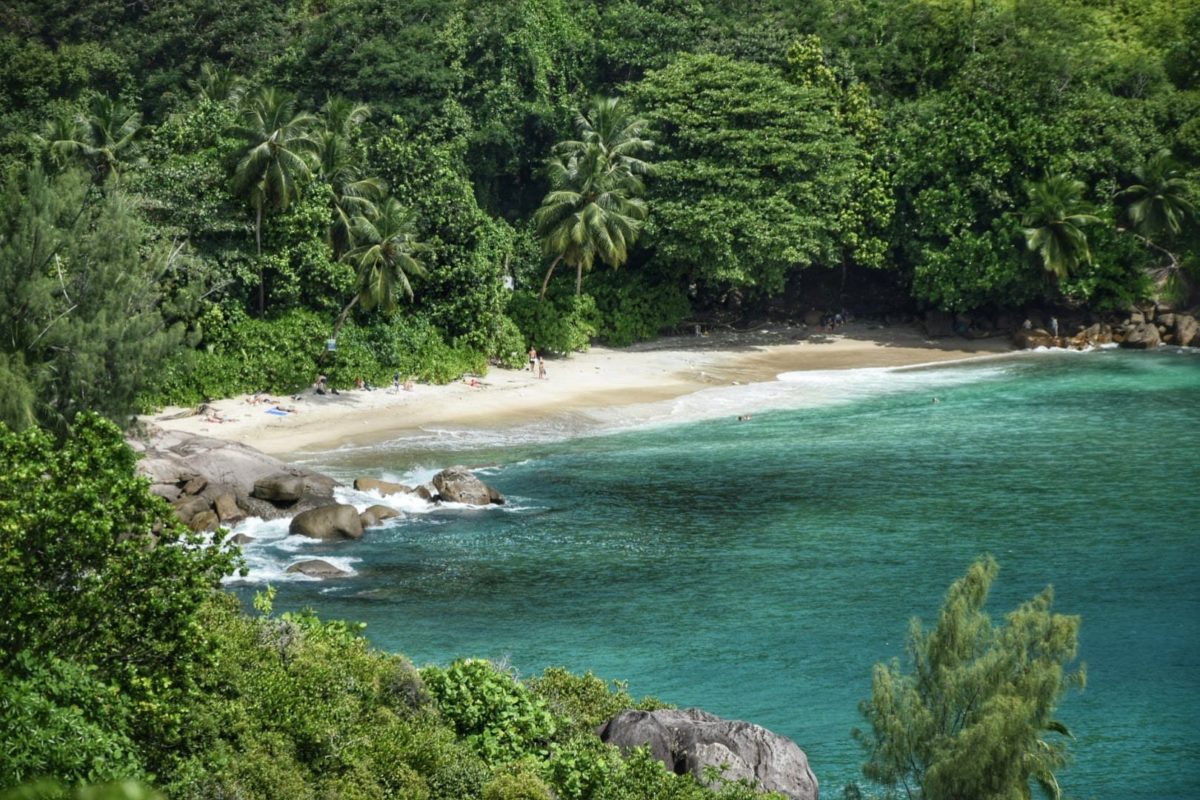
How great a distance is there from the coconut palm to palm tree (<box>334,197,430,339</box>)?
3529cm

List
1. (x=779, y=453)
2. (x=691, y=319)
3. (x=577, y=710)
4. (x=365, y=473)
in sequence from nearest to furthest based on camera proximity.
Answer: (x=577, y=710), (x=365, y=473), (x=779, y=453), (x=691, y=319)

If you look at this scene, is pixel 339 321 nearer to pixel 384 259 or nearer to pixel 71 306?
pixel 384 259

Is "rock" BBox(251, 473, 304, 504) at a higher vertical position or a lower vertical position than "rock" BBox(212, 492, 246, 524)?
higher

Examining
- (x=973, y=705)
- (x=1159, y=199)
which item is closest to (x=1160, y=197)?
(x=1159, y=199)

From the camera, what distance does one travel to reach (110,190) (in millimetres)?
41188

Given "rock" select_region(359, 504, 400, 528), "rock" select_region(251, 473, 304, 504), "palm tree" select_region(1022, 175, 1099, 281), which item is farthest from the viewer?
"palm tree" select_region(1022, 175, 1099, 281)

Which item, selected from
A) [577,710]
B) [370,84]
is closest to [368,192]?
[370,84]

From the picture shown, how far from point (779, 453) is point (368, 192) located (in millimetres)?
19662

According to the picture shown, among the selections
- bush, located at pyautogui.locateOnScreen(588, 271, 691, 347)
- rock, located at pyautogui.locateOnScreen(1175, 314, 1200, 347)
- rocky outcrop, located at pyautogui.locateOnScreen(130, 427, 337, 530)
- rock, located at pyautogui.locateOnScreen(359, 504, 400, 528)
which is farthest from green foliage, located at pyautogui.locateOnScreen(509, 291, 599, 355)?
rock, located at pyautogui.locateOnScreen(1175, 314, 1200, 347)

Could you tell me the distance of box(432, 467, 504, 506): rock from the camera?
141 ft

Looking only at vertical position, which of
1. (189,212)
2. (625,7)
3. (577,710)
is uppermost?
(625,7)

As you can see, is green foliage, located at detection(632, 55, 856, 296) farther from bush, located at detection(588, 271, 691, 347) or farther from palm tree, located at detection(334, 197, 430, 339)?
palm tree, located at detection(334, 197, 430, 339)

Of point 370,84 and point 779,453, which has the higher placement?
point 370,84

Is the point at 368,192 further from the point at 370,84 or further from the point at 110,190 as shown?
the point at 110,190
